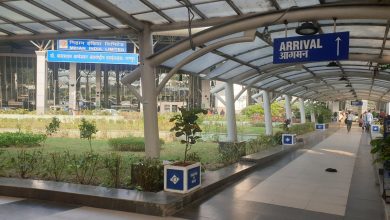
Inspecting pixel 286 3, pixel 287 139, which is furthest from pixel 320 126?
pixel 286 3

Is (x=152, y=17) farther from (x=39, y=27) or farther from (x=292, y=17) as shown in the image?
(x=39, y=27)

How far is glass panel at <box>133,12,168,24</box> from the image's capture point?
27.9 ft

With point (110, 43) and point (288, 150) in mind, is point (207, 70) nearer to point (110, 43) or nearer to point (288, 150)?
point (288, 150)

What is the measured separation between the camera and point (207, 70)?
42.2 ft

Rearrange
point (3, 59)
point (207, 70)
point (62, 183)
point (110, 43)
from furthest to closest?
1. point (3, 59)
2. point (110, 43)
3. point (207, 70)
4. point (62, 183)

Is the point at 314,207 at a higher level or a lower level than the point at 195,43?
lower

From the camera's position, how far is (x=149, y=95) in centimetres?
941

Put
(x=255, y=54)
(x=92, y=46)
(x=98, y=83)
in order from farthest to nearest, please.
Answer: (x=98, y=83) → (x=92, y=46) → (x=255, y=54)

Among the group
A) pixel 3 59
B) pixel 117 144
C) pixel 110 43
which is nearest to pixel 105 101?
pixel 3 59

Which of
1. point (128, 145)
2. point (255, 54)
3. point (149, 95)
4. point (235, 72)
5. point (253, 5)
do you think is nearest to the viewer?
point (253, 5)

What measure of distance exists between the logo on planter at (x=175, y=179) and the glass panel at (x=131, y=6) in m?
3.71

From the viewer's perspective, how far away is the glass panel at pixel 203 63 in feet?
37.6

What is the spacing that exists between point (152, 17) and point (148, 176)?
3.94 m

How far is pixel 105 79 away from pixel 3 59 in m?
16.5
